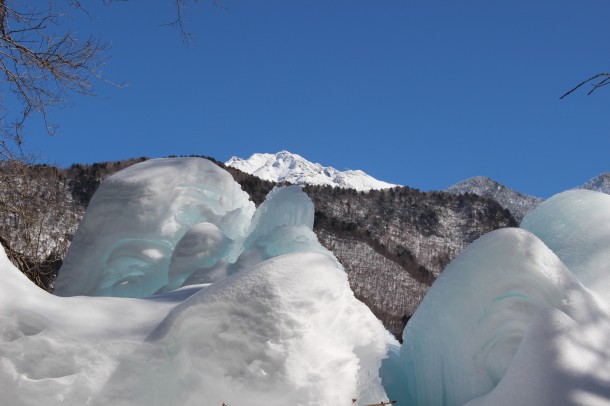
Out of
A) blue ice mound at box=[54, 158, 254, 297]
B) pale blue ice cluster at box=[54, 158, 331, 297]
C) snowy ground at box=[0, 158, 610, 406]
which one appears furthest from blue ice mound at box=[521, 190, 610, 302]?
blue ice mound at box=[54, 158, 254, 297]

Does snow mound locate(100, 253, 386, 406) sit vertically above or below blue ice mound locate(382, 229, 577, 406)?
below

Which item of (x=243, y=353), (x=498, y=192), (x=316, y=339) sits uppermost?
(x=498, y=192)

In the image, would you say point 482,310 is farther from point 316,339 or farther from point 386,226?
point 386,226

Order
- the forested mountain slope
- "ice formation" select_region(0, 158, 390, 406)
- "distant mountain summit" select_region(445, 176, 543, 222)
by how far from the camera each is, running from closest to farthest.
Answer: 1. "ice formation" select_region(0, 158, 390, 406)
2. the forested mountain slope
3. "distant mountain summit" select_region(445, 176, 543, 222)

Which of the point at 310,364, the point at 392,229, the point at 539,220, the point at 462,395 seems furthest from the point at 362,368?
the point at 392,229

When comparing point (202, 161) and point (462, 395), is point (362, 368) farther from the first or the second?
point (202, 161)

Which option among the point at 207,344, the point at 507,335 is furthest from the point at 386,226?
the point at 207,344

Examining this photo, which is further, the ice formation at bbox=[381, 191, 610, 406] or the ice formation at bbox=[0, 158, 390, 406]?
the ice formation at bbox=[381, 191, 610, 406]

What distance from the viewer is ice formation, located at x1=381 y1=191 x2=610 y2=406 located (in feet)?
10.8

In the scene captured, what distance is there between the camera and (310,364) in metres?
3.08

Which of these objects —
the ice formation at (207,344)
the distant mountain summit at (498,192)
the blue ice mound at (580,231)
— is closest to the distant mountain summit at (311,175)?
the distant mountain summit at (498,192)

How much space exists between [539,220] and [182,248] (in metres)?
3.00

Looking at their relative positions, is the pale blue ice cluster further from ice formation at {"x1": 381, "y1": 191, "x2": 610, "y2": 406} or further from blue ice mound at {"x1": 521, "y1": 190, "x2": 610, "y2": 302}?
ice formation at {"x1": 381, "y1": 191, "x2": 610, "y2": 406}

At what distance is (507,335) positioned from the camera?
3.78 m
